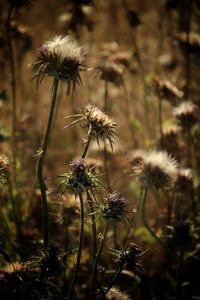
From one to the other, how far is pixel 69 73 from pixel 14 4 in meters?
1.42

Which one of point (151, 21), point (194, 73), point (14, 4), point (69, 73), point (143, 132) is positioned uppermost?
point (151, 21)

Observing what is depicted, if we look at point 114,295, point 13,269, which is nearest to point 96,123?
point 13,269

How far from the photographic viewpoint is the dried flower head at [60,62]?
7.57 feet

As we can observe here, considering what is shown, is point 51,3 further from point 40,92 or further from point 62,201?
point 62,201

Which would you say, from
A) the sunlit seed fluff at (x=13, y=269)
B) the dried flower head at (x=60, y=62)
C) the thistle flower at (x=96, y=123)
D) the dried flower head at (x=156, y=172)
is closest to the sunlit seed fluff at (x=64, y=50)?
the dried flower head at (x=60, y=62)

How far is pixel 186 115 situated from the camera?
3.58 m

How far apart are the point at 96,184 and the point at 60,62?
679 mm

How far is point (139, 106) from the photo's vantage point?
6074 millimetres

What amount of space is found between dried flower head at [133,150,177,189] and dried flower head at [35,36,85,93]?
0.87 m

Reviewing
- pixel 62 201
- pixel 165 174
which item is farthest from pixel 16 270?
pixel 165 174

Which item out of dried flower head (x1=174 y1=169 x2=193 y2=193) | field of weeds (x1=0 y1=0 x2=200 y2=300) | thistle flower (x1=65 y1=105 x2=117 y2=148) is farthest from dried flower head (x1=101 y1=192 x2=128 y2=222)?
dried flower head (x1=174 y1=169 x2=193 y2=193)

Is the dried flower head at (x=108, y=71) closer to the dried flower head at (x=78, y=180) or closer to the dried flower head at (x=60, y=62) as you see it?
Result: the dried flower head at (x=60, y=62)

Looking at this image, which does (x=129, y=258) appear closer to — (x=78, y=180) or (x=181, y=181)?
(x=78, y=180)

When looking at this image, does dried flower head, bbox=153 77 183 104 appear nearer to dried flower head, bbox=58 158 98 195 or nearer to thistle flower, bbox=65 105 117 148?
thistle flower, bbox=65 105 117 148
